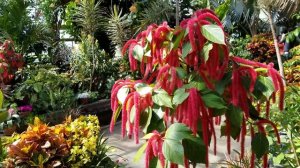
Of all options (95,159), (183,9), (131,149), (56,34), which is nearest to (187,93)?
(95,159)

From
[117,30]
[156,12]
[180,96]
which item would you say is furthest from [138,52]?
[156,12]

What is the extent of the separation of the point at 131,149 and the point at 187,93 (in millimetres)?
3389

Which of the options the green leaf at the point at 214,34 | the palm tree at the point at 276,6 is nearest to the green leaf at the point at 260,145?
the green leaf at the point at 214,34

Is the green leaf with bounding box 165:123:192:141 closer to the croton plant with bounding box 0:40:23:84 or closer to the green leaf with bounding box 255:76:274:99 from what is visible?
the green leaf with bounding box 255:76:274:99

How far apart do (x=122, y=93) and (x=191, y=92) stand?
249mm

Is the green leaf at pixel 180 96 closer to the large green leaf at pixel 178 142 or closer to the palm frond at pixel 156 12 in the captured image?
the large green leaf at pixel 178 142

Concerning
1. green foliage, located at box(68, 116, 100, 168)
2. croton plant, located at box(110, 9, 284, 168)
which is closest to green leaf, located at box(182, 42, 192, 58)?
croton plant, located at box(110, 9, 284, 168)

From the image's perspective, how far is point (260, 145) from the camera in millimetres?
1224

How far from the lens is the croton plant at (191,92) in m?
1.04

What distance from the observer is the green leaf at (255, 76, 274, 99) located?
3.63 ft

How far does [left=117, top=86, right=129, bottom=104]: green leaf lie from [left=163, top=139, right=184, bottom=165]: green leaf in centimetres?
23

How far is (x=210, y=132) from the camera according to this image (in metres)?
1.14

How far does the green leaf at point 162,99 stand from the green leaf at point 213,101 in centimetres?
11

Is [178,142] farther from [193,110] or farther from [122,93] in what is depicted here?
[122,93]
